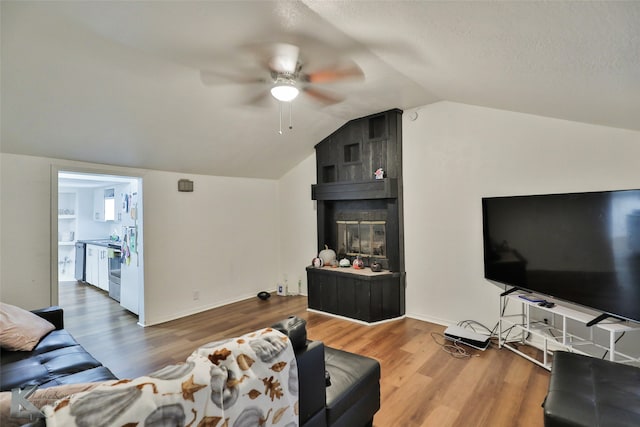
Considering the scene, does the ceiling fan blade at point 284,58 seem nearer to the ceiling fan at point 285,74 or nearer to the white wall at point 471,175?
the ceiling fan at point 285,74

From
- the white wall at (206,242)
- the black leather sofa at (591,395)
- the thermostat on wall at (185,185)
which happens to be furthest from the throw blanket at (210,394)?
the thermostat on wall at (185,185)

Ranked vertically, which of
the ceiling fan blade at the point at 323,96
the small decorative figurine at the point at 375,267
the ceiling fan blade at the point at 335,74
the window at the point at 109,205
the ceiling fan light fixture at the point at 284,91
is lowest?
the small decorative figurine at the point at 375,267

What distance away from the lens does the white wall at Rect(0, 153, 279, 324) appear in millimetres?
2783

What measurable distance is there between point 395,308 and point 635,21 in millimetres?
3312

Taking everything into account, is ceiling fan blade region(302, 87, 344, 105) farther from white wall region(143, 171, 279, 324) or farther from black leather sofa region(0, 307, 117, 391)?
black leather sofa region(0, 307, 117, 391)

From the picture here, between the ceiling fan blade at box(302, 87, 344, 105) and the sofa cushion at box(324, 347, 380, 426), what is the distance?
2477 millimetres

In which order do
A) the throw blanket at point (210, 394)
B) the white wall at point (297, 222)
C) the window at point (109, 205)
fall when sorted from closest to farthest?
the throw blanket at point (210, 394), the white wall at point (297, 222), the window at point (109, 205)

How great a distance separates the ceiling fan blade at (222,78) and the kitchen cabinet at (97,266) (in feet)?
13.6

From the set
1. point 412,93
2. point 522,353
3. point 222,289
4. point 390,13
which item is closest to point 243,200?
point 222,289

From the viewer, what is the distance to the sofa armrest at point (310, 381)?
1390 mm

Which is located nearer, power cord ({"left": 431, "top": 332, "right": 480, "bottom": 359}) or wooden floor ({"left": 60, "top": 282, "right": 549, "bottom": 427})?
wooden floor ({"left": 60, "top": 282, "right": 549, "bottom": 427})

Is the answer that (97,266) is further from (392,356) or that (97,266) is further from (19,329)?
(392,356)

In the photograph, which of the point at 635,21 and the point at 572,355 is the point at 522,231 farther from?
the point at 635,21

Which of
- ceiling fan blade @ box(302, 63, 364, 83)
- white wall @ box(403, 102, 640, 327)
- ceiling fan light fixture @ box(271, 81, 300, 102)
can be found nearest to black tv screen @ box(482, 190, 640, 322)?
white wall @ box(403, 102, 640, 327)
